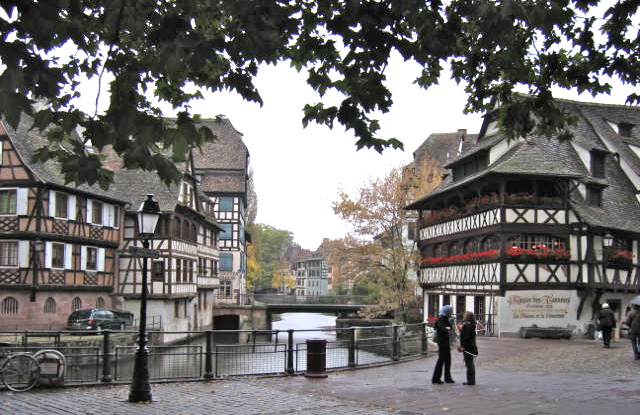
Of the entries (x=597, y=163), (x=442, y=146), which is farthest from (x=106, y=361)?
(x=442, y=146)

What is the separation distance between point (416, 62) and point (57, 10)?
420 centimetres

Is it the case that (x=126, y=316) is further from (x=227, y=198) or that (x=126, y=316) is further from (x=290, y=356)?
(x=227, y=198)

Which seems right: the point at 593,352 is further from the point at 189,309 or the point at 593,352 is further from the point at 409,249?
the point at 189,309

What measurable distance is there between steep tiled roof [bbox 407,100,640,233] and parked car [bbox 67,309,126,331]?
57.8 feet

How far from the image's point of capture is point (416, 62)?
25.1 feet

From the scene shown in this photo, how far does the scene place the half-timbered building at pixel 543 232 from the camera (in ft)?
103

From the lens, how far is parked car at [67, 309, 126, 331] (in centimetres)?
3275

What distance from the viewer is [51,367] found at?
498 inches

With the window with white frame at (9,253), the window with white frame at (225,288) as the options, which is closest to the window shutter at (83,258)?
the window with white frame at (9,253)

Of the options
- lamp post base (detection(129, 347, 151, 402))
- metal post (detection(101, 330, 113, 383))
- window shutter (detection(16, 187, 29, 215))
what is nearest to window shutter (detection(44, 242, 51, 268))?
window shutter (detection(16, 187, 29, 215))

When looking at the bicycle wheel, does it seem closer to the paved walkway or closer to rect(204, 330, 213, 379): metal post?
the paved walkway

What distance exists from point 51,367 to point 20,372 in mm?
501

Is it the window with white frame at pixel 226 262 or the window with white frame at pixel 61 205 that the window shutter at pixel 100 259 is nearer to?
the window with white frame at pixel 61 205

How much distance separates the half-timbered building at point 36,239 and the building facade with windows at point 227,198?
2833 cm
